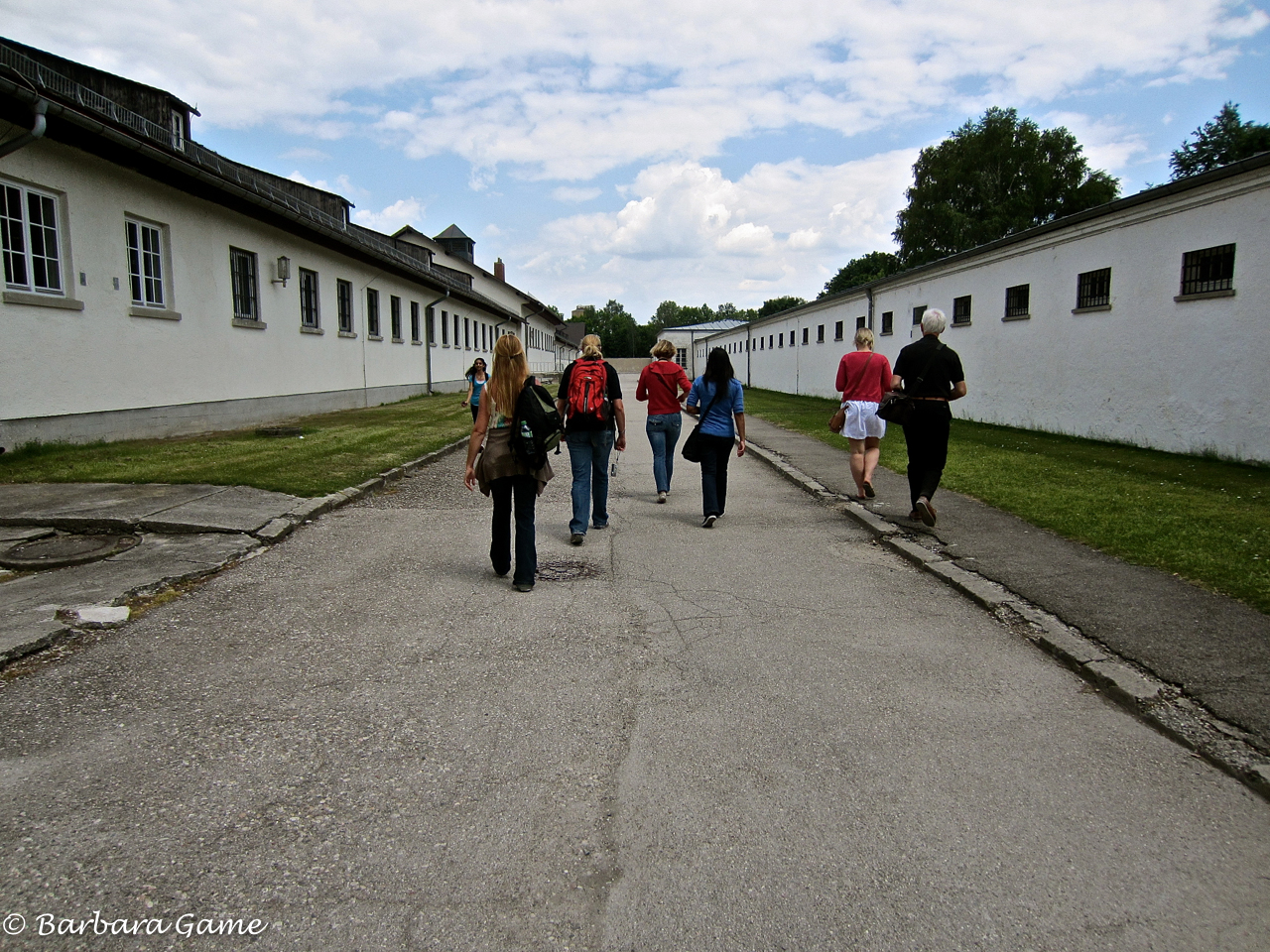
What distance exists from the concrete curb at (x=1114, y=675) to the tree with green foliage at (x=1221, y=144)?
1685 inches

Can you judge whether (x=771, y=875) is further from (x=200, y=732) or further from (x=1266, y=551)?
(x=1266, y=551)

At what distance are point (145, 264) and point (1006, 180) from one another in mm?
45776

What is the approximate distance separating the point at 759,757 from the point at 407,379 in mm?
27016

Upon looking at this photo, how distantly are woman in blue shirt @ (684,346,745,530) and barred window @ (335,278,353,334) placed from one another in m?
16.9

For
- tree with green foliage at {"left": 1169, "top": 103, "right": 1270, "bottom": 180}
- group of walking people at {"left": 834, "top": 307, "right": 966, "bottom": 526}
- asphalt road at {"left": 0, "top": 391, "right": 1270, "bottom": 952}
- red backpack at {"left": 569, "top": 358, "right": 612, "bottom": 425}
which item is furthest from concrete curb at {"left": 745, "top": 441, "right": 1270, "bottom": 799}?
tree with green foliage at {"left": 1169, "top": 103, "right": 1270, "bottom": 180}

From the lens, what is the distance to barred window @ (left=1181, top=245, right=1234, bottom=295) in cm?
1273

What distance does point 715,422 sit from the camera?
838 centimetres

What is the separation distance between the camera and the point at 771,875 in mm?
2572

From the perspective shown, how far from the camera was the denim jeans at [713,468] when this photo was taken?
8344 millimetres

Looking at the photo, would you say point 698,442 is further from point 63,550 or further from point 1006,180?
point 1006,180

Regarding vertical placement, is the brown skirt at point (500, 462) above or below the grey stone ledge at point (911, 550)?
above

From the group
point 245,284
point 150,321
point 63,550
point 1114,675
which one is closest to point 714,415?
point 1114,675

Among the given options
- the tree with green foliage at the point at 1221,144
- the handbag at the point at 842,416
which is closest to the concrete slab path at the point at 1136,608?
the handbag at the point at 842,416

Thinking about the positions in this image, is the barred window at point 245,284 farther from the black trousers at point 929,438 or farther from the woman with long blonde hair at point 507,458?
the black trousers at point 929,438
